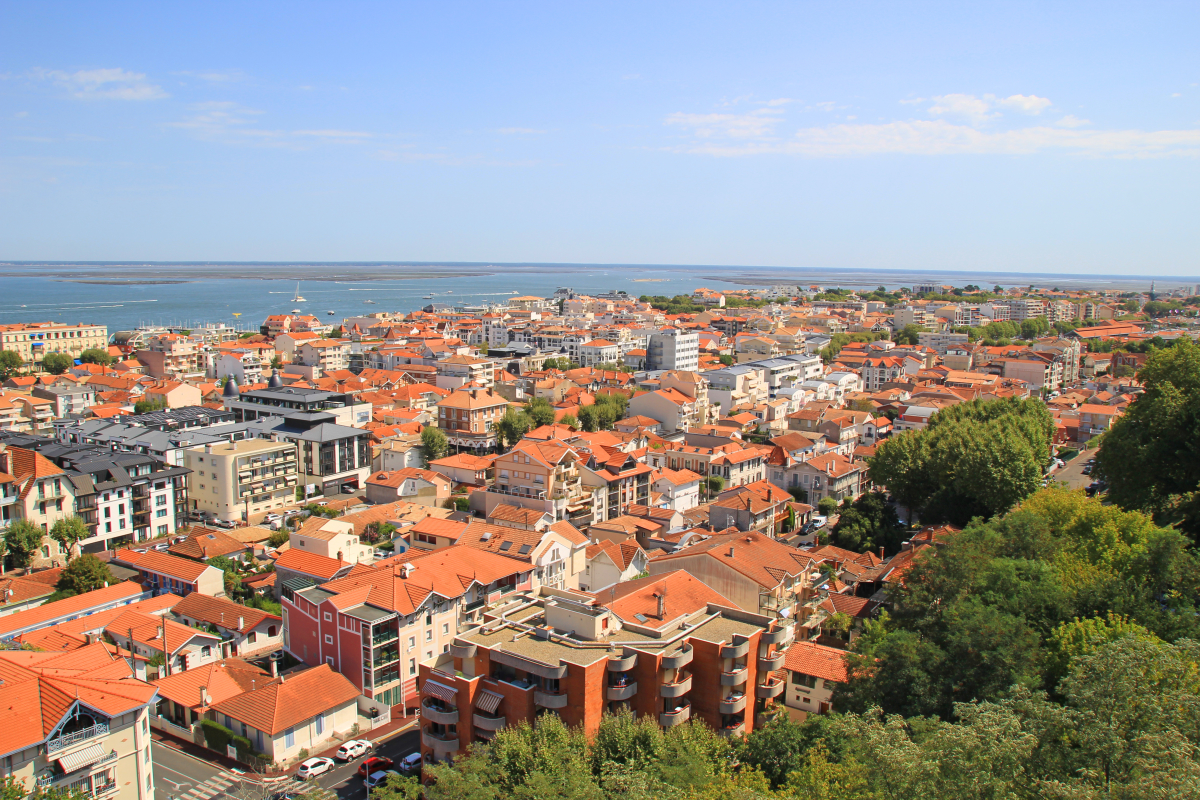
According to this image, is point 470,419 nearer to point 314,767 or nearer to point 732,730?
point 314,767

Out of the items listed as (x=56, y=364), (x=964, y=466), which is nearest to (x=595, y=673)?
(x=964, y=466)

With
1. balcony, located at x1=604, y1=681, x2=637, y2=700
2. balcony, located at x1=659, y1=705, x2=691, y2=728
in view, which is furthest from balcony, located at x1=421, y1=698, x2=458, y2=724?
balcony, located at x1=659, y1=705, x2=691, y2=728

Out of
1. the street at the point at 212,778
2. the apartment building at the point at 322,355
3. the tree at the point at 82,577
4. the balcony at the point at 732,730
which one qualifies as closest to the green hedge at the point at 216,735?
the street at the point at 212,778

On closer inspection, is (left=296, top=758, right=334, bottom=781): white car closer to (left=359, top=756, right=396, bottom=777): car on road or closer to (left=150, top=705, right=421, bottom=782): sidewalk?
(left=150, top=705, right=421, bottom=782): sidewalk

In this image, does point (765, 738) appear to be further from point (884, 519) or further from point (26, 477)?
point (26, 477)

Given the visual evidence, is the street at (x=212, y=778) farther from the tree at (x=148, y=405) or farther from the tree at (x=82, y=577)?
the tree at (x=148, y=405)
